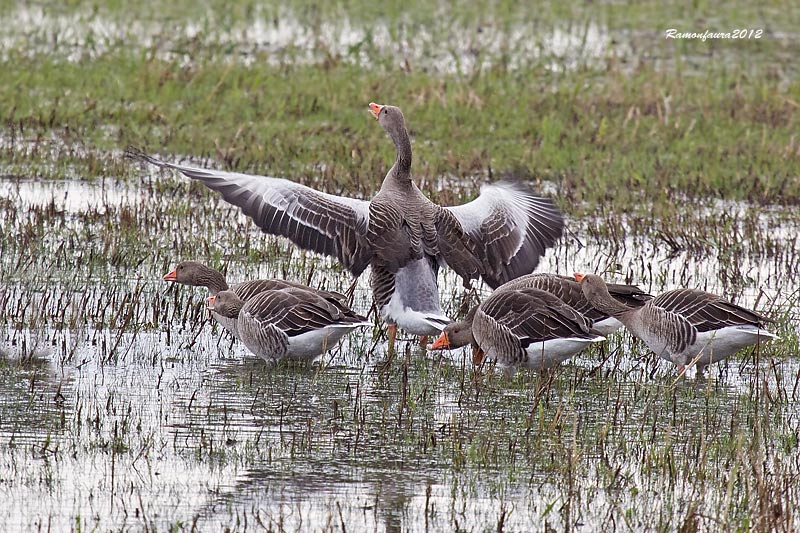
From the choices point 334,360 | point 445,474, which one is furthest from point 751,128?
point 445,474

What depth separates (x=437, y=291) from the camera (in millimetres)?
9797

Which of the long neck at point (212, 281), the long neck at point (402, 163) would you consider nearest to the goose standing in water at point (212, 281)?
the long neck at point (212, 281)

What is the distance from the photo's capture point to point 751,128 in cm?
1775

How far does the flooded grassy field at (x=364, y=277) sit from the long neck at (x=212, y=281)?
0.19 m

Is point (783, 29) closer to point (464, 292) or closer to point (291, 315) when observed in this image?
point (464, 292)

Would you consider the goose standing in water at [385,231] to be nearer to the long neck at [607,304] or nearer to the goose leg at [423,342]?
the goose leg at [423,342]

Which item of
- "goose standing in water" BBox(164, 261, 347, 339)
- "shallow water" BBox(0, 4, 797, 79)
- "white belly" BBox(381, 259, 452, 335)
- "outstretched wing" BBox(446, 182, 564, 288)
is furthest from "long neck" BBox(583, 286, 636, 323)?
"shallow water" BBox(0, 4, 797, 79)

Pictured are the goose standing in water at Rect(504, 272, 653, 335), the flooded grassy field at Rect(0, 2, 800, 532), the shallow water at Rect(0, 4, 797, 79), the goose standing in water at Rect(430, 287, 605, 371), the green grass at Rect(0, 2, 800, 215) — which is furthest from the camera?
the shallow water at Rect(0, 4, 797, 79)

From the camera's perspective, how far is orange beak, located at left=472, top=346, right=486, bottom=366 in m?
9.23

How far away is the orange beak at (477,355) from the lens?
9227mm

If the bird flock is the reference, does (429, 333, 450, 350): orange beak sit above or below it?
below

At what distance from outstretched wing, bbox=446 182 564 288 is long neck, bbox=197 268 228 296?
1878 mm

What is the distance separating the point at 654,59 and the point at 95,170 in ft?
39.3

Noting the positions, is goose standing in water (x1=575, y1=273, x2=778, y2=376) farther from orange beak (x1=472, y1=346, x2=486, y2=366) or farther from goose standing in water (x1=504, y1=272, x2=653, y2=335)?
orange beak (x1=472, y1=346, x2=486, y2=366)
